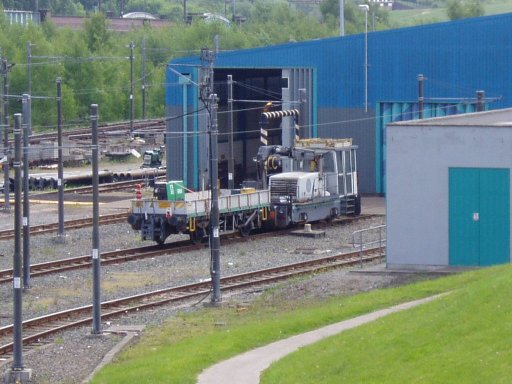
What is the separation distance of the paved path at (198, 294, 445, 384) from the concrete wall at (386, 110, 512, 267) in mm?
5989

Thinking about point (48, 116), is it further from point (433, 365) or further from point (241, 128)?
point (433, 365)

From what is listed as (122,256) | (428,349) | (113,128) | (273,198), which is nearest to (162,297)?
(122,256)

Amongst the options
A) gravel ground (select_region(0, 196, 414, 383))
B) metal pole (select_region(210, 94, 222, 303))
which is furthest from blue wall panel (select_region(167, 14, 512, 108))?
metal pole (select_region(210, 94, 222, 303))

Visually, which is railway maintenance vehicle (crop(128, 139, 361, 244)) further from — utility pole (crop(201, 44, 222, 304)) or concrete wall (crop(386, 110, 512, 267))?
concrete wall (crop(386, 110, 512, 267))

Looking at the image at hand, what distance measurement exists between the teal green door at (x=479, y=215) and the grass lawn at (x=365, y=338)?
8.23 ft

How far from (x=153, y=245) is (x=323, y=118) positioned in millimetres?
16052

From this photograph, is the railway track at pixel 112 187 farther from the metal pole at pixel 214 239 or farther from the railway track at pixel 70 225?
the metal pole at pixel 214 239

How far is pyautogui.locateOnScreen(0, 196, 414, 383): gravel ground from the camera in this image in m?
20.2

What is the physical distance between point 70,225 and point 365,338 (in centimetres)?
2450

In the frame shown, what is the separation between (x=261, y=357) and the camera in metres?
17.3

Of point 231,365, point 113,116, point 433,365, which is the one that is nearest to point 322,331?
point 231,365

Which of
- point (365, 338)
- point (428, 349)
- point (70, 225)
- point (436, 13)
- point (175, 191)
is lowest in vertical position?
point (365, 338)

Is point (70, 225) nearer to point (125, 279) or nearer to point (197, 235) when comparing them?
point (197, 235)

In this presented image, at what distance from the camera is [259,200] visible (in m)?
37.5
